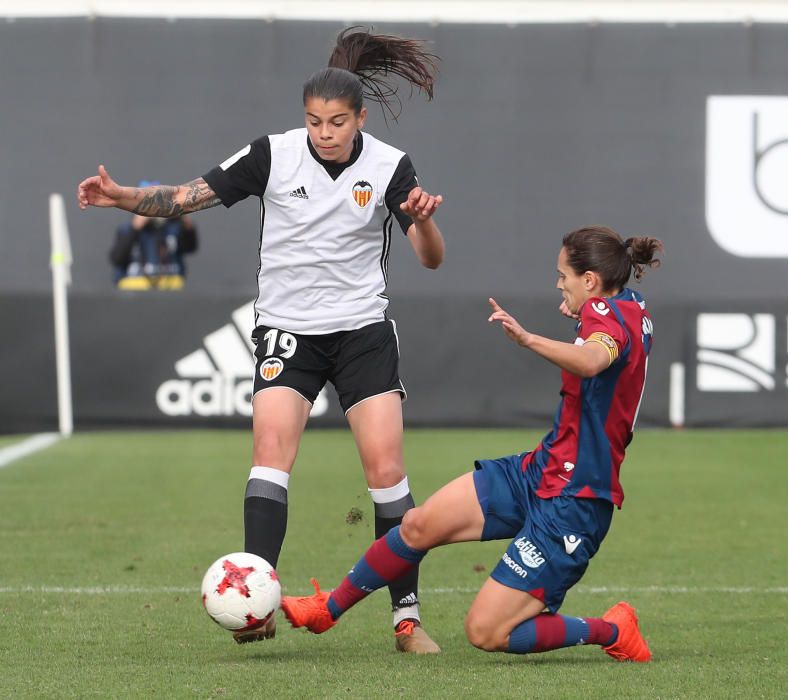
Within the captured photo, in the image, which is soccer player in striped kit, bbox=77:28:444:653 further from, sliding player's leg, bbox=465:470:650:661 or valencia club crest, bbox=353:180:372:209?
sliding player's leg, bbox=465:470:650:661

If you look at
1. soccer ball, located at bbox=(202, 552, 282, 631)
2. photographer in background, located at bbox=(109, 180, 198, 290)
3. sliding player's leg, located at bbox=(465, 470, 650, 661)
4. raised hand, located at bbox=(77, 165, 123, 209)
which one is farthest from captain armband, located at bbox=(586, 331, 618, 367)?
photographer in background, located at bbox=(109, 180, 198, 290)

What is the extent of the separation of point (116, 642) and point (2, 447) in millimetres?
8294

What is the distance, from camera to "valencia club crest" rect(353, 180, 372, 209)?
542 centimetres

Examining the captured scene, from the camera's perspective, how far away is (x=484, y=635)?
4777 mm

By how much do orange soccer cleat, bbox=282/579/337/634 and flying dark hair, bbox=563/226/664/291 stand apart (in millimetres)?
1390

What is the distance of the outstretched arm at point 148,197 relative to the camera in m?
5.27

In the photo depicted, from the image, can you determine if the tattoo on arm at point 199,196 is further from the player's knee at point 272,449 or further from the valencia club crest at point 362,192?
the player's knee at point 272,449

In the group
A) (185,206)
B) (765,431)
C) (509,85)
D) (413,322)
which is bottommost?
(765,431)

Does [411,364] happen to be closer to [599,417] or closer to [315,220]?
[315,220]

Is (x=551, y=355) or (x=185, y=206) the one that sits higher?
(x=185, y=206)

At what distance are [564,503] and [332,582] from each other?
2.20 m

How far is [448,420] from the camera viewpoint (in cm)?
1467

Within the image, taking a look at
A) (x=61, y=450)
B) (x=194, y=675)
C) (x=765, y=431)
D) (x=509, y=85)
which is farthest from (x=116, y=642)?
(x=509, y=85)

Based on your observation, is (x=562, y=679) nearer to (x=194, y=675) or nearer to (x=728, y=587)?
(x=194, y=675)
